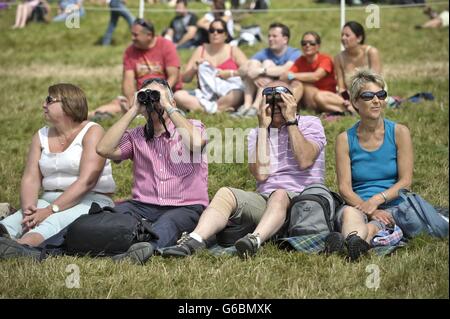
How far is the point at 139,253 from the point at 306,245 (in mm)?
1020

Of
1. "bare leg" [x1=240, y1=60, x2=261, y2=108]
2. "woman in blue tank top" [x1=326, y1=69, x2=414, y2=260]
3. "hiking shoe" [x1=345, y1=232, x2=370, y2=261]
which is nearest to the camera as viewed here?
"hiking shoe" [x1=345, y1=232, x2=370, y2=261]

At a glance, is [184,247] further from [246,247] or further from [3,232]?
[3,232]

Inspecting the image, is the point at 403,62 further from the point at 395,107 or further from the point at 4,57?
the point at 4,57

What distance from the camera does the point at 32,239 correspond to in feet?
16.8

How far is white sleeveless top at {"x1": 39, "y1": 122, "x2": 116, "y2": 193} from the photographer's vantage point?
5578 mm

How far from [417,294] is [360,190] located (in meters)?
1.50

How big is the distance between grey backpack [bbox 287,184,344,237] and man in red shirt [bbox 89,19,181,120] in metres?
3.90

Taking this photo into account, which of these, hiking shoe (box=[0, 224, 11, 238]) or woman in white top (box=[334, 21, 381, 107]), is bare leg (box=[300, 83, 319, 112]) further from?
hiking shoe (box=[0, 224, 11, 238])

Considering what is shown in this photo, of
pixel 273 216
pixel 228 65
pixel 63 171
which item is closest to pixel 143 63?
pixel 228 65
